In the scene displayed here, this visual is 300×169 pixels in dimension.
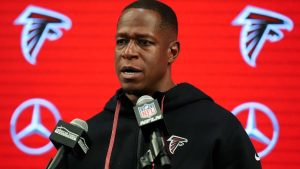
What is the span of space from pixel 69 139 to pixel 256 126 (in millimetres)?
1537

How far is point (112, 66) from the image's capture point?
9.61 feet

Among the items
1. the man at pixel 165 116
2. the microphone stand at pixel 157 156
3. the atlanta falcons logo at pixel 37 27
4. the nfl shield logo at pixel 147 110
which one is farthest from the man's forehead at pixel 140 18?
the atlanta falcons logo at pixel 37 27

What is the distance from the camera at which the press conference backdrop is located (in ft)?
9.20

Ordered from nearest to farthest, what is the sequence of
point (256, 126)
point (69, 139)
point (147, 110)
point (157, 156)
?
point (157, 156) < point (147, 110) < point (69, 139) < point (256, 126)

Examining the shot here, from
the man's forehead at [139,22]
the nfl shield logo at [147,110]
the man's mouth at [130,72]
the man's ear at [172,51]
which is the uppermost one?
the man's forehead at [139,22]

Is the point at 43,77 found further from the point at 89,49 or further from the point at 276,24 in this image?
the point at 276,24

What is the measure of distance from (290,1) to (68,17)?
1.23 m

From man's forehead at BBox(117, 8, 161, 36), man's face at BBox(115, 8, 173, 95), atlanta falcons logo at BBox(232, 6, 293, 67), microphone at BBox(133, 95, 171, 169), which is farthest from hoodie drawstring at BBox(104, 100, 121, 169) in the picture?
atlanta falcons logo at BBox(232, 6, 293, 67)

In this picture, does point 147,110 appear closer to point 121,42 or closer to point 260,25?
point 121,42

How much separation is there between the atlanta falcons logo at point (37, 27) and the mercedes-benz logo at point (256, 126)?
107cm

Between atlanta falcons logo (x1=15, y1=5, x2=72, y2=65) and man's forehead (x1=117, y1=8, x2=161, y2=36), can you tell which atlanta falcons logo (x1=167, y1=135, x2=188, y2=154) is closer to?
man's forehead (x1=117, y1=8, x2=161, y2=36)

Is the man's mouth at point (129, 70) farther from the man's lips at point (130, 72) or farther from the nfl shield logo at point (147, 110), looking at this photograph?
the nfl shield logo at point (147, 110)

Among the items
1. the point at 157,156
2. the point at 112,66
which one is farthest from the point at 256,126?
the point at 157,156

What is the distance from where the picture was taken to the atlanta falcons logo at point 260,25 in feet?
→ 9.34
